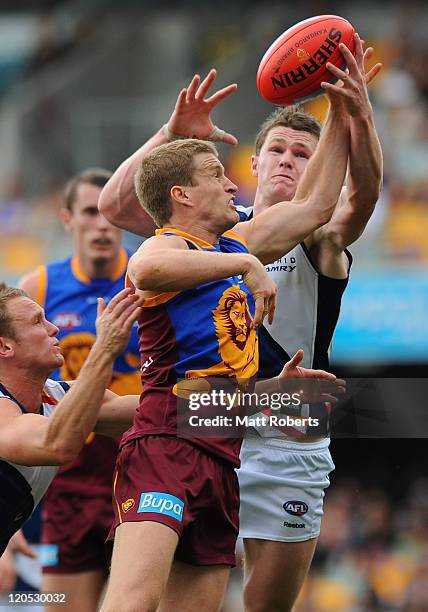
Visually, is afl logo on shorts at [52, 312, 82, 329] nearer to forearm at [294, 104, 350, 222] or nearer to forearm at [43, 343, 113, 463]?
forearm at [294, 104, 350, 222]

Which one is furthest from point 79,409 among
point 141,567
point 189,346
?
point 141,567

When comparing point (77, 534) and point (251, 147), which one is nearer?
point (77, 534)

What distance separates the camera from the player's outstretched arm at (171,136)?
5666 millimetres

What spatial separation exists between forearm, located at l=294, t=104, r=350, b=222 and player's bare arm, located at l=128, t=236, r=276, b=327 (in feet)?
2.34

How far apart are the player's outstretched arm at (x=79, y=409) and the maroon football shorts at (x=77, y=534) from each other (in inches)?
95.6

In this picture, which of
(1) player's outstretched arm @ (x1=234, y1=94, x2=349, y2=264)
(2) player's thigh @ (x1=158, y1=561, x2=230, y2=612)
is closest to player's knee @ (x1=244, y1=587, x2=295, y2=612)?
(2) player's thigh @ (x1=158, y1=561, x2=230, y2=612)

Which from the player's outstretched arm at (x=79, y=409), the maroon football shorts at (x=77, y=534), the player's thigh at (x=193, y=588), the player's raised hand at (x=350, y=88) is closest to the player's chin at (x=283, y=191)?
the player's raised hand at (x=350, y=88)

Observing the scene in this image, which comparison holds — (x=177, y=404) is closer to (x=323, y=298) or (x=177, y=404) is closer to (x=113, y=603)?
(x=113, y=603)

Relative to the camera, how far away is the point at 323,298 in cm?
581

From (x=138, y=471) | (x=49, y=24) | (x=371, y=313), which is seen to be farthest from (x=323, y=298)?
(x=49, y=24)

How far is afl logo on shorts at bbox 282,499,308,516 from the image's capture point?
5805 mm

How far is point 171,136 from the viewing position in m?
5.78

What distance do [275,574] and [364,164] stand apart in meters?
2.08

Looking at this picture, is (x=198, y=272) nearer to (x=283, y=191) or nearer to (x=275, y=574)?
(x=283, y=191)
